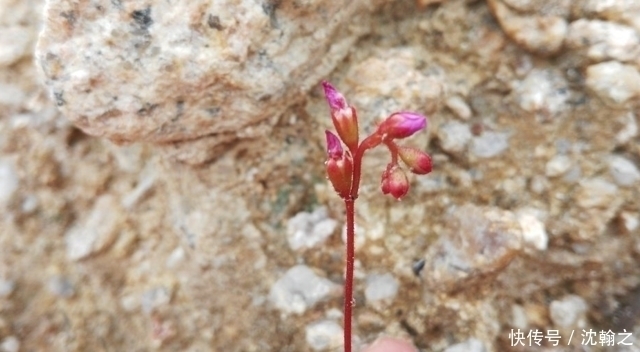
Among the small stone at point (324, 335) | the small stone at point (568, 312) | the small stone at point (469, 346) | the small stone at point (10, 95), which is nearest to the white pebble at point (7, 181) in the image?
the small stone at point (10, 95)

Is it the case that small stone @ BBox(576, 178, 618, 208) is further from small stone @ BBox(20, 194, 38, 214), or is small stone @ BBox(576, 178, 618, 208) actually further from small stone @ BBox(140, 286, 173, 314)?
small stone @ BBox(20, 194, 38, 214)

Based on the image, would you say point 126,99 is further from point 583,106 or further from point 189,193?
point 583,106

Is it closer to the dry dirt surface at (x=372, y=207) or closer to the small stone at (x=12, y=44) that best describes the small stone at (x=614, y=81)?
the dry dirt surface at (x=372, y=207)

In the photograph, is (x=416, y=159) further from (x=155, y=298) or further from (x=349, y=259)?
(x=155, y=298)

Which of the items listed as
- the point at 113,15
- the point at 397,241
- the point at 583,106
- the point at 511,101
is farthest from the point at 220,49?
the point at 583,106

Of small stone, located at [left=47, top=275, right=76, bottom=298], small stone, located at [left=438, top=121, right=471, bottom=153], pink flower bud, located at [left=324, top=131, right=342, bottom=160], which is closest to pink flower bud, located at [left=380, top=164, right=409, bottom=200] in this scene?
pink flower bud, located at [left=324, top=131, right=342, bottom=160]

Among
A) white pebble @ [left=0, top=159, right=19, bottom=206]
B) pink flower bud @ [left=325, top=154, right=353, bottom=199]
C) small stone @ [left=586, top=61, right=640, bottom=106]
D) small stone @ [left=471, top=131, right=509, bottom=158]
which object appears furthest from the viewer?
white pebble @ [left=0, top=159, right=19, bottom=206]
